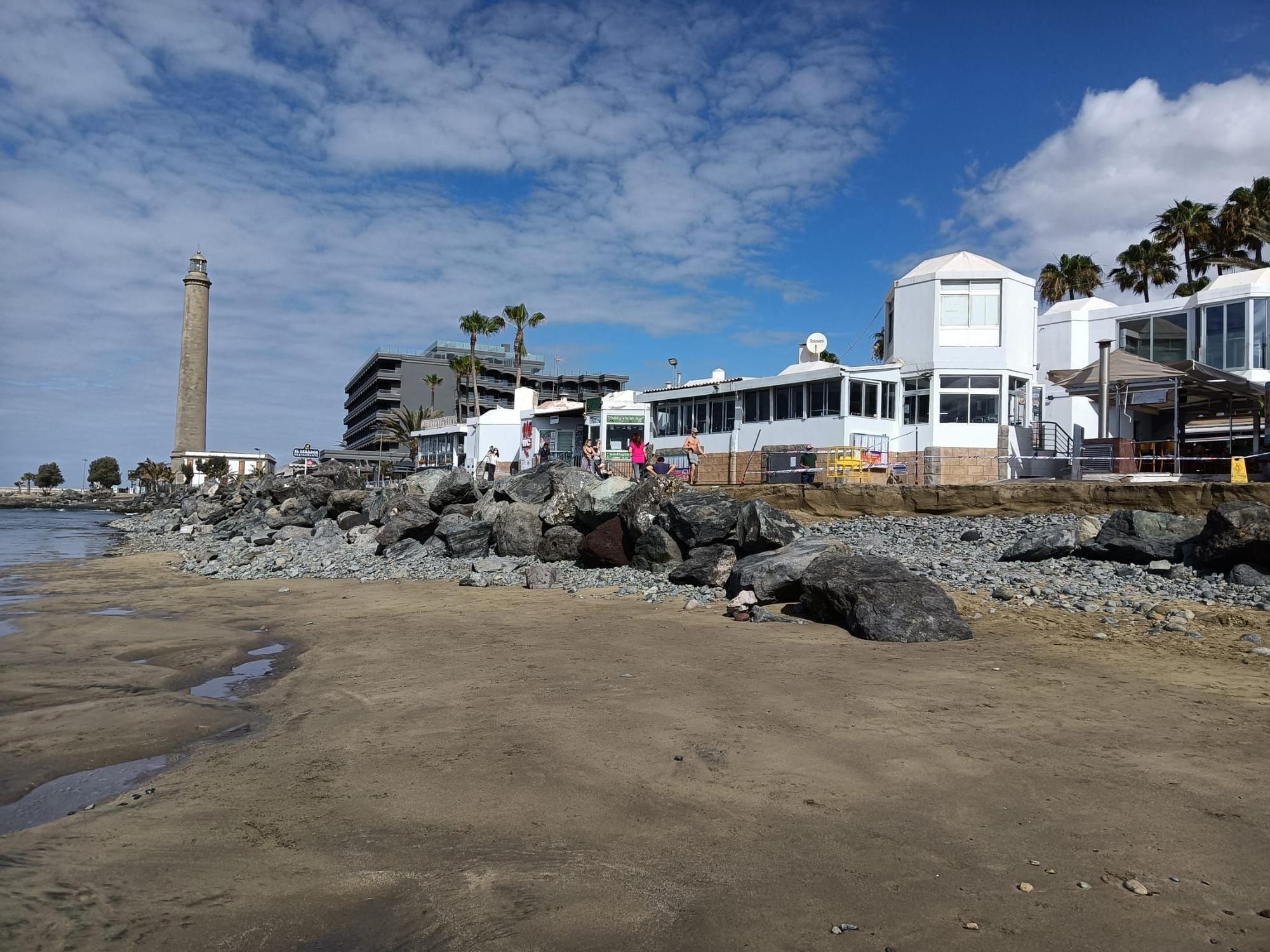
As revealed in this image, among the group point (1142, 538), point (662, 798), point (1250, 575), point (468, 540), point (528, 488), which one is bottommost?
point (662, 798)

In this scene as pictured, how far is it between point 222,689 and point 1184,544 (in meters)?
14.1

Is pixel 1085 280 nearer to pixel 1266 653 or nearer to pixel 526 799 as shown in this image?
pixel 1266 653

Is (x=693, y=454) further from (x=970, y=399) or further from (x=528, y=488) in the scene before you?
(x=970, y=399)

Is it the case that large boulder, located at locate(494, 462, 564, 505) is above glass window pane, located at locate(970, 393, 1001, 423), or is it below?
below

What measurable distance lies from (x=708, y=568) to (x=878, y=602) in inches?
168

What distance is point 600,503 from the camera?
709 inches

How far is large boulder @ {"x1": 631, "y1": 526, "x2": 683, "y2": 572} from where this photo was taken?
15.4m

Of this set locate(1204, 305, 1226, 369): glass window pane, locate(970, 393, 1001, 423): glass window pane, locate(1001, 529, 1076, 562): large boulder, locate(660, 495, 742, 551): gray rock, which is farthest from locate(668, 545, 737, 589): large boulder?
locate(1204, 305, 1226, 369): glass window pane

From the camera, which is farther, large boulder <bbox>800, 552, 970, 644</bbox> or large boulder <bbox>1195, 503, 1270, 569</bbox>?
large boulder <bbox>1195, 503, 1270, 569</bbox>

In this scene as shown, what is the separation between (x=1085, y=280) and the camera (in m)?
Answer: 47.9

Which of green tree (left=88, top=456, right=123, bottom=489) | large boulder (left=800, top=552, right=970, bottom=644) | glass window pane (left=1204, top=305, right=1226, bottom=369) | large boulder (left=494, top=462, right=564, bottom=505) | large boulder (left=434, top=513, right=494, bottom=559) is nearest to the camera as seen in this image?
large boulder (left=800, top=552, right=970, bottom=644)

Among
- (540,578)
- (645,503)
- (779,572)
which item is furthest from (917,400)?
(779,572)

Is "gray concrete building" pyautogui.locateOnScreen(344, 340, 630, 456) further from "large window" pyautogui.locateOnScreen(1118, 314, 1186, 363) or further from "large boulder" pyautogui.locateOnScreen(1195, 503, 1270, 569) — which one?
"large boulder" pyautogui.locateOnScreen(1195, 503, 1270, 569)

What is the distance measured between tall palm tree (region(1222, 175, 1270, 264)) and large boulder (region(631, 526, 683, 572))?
38.4 m
